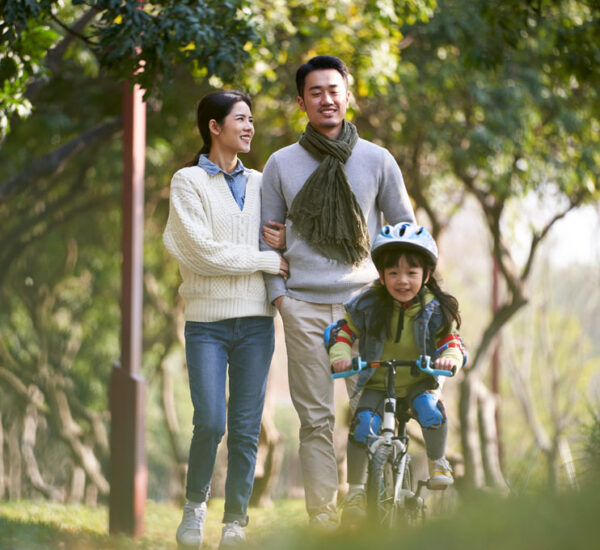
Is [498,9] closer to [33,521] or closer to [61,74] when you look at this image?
[33,521]

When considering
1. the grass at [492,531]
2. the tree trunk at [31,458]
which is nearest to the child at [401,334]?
the grass at [492,531]

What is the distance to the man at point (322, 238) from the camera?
4.69 meters

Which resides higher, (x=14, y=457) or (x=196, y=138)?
(x=196, y=138)

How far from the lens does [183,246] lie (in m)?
4.79

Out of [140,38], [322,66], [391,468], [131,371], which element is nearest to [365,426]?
[391,468]

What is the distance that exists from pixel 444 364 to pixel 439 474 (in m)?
0.50

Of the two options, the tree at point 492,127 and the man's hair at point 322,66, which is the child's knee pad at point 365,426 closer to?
the man's hair at point 322,66

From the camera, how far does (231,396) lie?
4859mm

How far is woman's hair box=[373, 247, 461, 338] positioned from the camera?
14.1ft

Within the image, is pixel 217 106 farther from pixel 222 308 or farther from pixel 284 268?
pixel 222 308

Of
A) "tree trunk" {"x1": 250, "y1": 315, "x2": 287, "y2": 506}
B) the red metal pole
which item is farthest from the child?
"tree trunk" {"x1": 250, "y1": 315, "x2": 287, "y2": 506}

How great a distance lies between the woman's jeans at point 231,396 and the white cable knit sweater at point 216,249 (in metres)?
0.08

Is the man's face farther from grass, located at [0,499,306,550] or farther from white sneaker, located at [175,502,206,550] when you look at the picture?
grass, located at [0,499,306,550]

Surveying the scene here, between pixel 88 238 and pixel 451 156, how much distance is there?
711cm
